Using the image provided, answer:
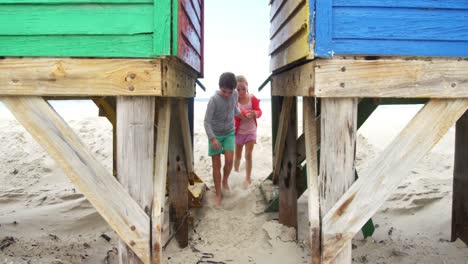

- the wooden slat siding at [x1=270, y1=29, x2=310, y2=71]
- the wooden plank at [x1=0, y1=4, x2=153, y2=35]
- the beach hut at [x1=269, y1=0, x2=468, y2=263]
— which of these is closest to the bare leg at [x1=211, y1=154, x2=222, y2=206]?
the wooden slat siding at [x1=270, y1=29, x2=310, y2=71]

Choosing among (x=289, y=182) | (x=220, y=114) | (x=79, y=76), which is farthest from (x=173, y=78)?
(x=220, y=114)

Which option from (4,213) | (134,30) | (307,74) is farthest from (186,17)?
(4,213)

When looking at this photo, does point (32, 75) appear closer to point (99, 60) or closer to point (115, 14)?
point (99, 60)

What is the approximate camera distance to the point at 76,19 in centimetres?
273

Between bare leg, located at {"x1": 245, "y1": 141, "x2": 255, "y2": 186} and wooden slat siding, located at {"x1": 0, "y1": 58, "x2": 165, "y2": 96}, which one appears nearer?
wooden slat siding, located at {"x1": 0, "y1": 58, "x2": 165, "y2": 96}

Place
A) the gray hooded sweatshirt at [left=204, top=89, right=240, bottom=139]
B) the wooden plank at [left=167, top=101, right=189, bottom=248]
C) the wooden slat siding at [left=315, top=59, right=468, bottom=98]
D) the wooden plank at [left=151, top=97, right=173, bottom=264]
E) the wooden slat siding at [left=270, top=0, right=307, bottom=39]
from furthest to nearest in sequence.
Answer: the gray hooded sweatshirt at [left=204, top=89, right=240, bottom=139]
the wooden plank at [left=167, top=101, right=189, bottom=248]
the wooden slat siding at [left=270, top=0, right=307, bottom=39]
the wooden plank at [left=151, top=97, right=173, bottom=264]
the wooden slat siding at [left=315, top=59, right=468, bottom=98]

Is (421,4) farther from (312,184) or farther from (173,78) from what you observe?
(173,78)

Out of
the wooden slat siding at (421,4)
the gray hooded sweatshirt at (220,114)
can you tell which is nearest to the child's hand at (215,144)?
the gray hooded sweatshirt at (220,114)

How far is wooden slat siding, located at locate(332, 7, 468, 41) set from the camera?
9.11 feet

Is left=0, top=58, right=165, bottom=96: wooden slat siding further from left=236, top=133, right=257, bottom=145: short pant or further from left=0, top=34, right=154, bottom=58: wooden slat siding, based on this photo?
left=236, top=133, right=257, bottom=145: short pant

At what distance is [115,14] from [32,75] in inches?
23.8

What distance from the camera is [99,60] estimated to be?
274 centimetres

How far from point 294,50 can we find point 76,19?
1515 millimetres

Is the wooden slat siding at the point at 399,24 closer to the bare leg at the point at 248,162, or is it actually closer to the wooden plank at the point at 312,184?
the wooden plank at the point at 312,184
